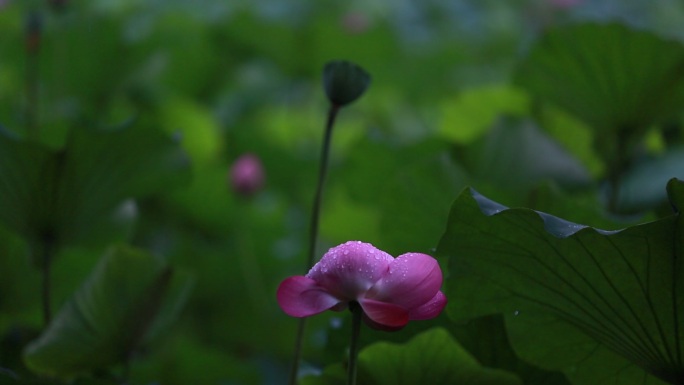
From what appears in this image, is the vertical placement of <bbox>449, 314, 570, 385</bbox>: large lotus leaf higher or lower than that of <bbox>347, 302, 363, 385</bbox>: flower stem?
lower

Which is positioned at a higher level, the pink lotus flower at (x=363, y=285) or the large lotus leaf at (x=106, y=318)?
the pink lotus flower at (x=363, y=285)

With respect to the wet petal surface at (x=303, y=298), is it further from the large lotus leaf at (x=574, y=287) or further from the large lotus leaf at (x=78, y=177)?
the large lotus leaf at (x=78, y=177)

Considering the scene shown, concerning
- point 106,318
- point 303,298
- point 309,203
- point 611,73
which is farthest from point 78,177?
point 309,203

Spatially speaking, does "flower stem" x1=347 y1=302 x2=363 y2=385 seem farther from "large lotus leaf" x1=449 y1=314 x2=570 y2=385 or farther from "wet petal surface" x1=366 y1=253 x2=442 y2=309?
"large lotus leaf" x1=449 y1=314 x2=570 y2=385

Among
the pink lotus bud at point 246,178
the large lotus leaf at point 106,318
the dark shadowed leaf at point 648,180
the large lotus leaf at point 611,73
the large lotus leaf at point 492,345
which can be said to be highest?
the large lotus leaf at point 611,73

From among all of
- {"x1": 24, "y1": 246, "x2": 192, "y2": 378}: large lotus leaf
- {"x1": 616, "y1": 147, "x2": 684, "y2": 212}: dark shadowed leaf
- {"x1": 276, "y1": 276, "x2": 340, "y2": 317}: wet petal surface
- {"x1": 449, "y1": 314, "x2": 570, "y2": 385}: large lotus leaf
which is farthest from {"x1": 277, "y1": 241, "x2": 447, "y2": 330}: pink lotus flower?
{"x1": 616, "y1": 147, "x2": 684, "y2": 212}: dark shadowed leaf

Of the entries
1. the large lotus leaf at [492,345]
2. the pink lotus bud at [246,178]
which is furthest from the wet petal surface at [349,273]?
the pink lotus bud at [246,178]

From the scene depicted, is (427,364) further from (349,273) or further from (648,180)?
(648,180)

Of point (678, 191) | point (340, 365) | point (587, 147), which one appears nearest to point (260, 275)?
point (587, 147)
